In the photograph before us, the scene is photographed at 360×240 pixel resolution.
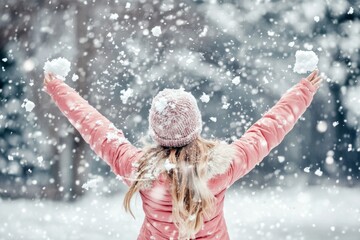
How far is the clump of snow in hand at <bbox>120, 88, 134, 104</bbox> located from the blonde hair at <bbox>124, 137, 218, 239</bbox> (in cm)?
285

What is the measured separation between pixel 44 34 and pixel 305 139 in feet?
8.09

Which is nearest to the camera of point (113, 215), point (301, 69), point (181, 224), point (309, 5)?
point (181, 224)

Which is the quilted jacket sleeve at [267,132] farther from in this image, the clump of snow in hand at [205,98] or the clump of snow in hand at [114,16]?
the clump of snow in hand at [114,16]

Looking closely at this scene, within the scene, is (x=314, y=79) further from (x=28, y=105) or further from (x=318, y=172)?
(x=28, y=105)

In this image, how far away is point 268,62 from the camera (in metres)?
4.70

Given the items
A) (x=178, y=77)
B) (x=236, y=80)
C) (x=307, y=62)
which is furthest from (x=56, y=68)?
(x=236, y=80)

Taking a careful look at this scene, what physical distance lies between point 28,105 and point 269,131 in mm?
3015

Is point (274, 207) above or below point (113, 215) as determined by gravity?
above

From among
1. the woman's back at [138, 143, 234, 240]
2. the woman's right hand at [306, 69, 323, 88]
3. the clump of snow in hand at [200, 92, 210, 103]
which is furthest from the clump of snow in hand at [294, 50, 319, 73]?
the clump of snow in hand at [200, 92, 210, 103]

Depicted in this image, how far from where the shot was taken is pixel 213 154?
1.82 metres

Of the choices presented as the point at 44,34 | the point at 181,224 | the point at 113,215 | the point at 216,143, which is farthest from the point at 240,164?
the point at 44,34

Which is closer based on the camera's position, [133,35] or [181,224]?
[181,224]

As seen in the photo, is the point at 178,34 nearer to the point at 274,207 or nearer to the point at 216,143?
the point at 274,207

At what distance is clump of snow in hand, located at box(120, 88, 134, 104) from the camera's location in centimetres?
468
